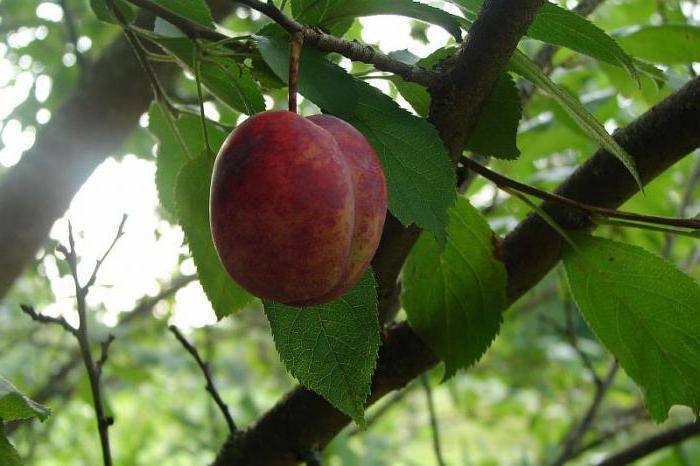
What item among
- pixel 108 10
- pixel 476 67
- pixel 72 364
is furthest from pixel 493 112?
pixel 72 364

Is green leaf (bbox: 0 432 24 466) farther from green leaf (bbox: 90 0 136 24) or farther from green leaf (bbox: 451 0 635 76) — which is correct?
green leaf (bbox: 451 0 635 76)

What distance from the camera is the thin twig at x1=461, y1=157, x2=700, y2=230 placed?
740mm

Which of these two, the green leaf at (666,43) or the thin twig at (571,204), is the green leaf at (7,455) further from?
the green leaf at (666,43)

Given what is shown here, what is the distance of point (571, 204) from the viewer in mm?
787

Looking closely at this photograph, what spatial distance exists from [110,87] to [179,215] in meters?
1.17

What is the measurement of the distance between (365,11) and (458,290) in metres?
0.37

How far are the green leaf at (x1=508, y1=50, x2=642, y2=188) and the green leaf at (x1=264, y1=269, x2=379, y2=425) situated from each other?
0.23 meters

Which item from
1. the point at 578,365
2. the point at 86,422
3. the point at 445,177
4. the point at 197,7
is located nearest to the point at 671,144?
the point at 445,177

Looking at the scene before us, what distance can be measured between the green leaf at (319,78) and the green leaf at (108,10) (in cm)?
29

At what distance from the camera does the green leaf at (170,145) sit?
37.8 inches

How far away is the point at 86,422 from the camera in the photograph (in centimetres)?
345

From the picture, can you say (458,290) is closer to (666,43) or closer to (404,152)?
(404,152)

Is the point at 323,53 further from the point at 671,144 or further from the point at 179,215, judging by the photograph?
the point at 671,144

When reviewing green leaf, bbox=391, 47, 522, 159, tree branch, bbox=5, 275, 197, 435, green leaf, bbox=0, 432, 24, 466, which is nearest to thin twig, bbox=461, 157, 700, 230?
green leaf, bbox=391, 47, 522, 159
